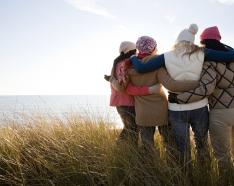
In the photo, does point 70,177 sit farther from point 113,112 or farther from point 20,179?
point 113,112

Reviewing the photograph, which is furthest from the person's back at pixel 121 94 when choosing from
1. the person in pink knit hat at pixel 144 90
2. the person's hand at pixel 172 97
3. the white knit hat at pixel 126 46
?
the person's hand at pixel 172 97

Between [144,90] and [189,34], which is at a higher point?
[189,34]

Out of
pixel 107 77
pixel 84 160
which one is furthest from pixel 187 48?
pixel 84 160

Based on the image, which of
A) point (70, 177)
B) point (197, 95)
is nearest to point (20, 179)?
point (70, 177)

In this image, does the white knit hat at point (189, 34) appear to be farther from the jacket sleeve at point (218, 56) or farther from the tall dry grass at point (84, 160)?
the tall dry grass at point (84, 160)

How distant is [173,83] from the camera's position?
5988mm

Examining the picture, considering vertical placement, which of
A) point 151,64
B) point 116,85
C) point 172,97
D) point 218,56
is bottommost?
point 172,97

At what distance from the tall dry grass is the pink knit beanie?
1191 mm

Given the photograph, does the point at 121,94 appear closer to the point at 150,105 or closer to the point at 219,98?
the point at 150,105

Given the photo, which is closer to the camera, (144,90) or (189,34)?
(189,34)

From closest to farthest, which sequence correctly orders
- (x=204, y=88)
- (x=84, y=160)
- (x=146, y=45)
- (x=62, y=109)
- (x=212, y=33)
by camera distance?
(x=204, y=88) < (x=212, y=33) < (x=84, y=160) < (x=146, y=45) < (x=62, y=109)

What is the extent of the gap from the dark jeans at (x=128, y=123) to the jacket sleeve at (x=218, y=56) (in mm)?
1419

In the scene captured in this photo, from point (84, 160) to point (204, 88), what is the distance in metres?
1.67

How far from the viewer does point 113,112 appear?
7609 millimetres
